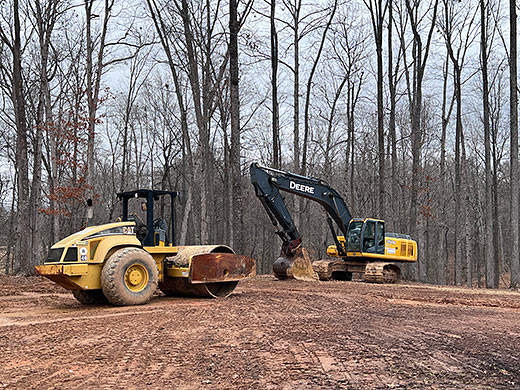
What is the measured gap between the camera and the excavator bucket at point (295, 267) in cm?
1833

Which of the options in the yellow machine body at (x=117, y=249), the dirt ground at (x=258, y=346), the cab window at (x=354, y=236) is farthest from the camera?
the cab window at (x=354, y=236)

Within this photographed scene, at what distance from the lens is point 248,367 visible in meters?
5.50

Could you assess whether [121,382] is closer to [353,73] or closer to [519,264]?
[519,264]

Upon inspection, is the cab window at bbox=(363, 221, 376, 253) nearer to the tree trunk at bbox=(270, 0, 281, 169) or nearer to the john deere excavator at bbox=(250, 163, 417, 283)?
the john deere excavator at bbox=(250, 163, 417, 283)

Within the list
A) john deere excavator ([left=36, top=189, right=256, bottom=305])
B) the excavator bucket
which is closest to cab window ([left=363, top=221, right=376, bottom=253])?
the excavator bucket

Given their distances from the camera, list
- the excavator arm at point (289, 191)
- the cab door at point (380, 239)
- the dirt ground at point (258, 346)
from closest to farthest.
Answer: the dirt ground at point (258, 346)
the excavator arm at point (289, 191)
the cab door at point (380, 239)

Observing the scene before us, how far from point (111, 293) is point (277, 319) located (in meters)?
3.49

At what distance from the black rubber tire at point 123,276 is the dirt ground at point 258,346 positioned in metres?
0.32

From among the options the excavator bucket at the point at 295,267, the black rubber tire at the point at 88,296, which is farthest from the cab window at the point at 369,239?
the black rubber tire at the point at 88,296

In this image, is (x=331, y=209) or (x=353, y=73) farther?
(x=353, y=73)

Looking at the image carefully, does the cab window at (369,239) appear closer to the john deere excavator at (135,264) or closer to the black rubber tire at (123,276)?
the john deere excavator at (135,264)

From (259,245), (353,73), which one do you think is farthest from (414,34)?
(259,245)

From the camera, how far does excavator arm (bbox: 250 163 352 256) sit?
17.3m

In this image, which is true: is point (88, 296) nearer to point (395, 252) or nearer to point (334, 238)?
point (334, 238)
